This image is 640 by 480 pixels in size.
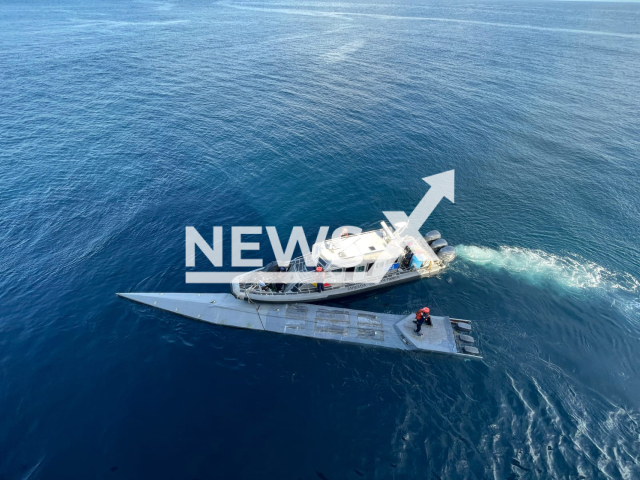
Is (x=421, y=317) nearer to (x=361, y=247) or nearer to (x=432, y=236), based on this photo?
(x=361, y=247)

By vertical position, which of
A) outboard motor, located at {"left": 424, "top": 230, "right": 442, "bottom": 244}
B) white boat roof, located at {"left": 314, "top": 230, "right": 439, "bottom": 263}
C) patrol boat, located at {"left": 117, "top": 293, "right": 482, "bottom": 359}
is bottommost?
patrol boat, located at {"left": 117, "top": 293, "right": 482, "bottom": 359}

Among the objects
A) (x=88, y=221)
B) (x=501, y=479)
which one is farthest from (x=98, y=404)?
(x=501, y=479)

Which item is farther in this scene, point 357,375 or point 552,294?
point 552,294

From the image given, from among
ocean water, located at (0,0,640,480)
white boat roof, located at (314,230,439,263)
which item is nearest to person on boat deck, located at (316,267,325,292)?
white boat roof, located at (314,230,439,263)

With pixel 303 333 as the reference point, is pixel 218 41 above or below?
above

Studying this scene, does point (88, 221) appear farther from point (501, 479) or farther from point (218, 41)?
point (218, 41)

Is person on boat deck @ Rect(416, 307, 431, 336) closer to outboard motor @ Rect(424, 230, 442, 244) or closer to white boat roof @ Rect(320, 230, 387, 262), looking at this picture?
white boat roof @ Rect(320, 230, 387, 262)
